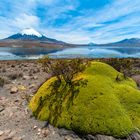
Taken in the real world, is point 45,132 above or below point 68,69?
below

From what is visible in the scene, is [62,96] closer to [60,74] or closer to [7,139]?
[60,74]

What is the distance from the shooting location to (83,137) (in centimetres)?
743

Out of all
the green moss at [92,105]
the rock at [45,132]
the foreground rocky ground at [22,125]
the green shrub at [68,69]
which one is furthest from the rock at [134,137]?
the green shrub at [68,69]

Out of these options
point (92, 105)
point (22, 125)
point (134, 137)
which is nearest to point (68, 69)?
point (92, 105)

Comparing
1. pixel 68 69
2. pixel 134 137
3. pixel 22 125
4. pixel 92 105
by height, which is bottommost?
pixel 22 125

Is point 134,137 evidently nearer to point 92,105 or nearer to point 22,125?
point 92,105

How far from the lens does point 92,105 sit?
8.03m

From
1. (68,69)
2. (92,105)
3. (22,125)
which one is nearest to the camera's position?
(92,105)

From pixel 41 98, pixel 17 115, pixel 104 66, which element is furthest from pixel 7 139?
pixel 104 66

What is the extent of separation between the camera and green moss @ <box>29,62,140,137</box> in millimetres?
7496

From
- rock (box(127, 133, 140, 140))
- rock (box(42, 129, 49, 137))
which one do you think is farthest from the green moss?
rock (box(42, 129, 49, 137))

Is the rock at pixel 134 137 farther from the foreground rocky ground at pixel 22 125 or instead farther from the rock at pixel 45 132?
the rock at pixel 45 132

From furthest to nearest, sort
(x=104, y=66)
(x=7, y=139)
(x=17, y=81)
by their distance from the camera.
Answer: (x=17, y=81) < (x=104, y=66) < (x=7, y=139)

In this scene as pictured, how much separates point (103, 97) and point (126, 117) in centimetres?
105
